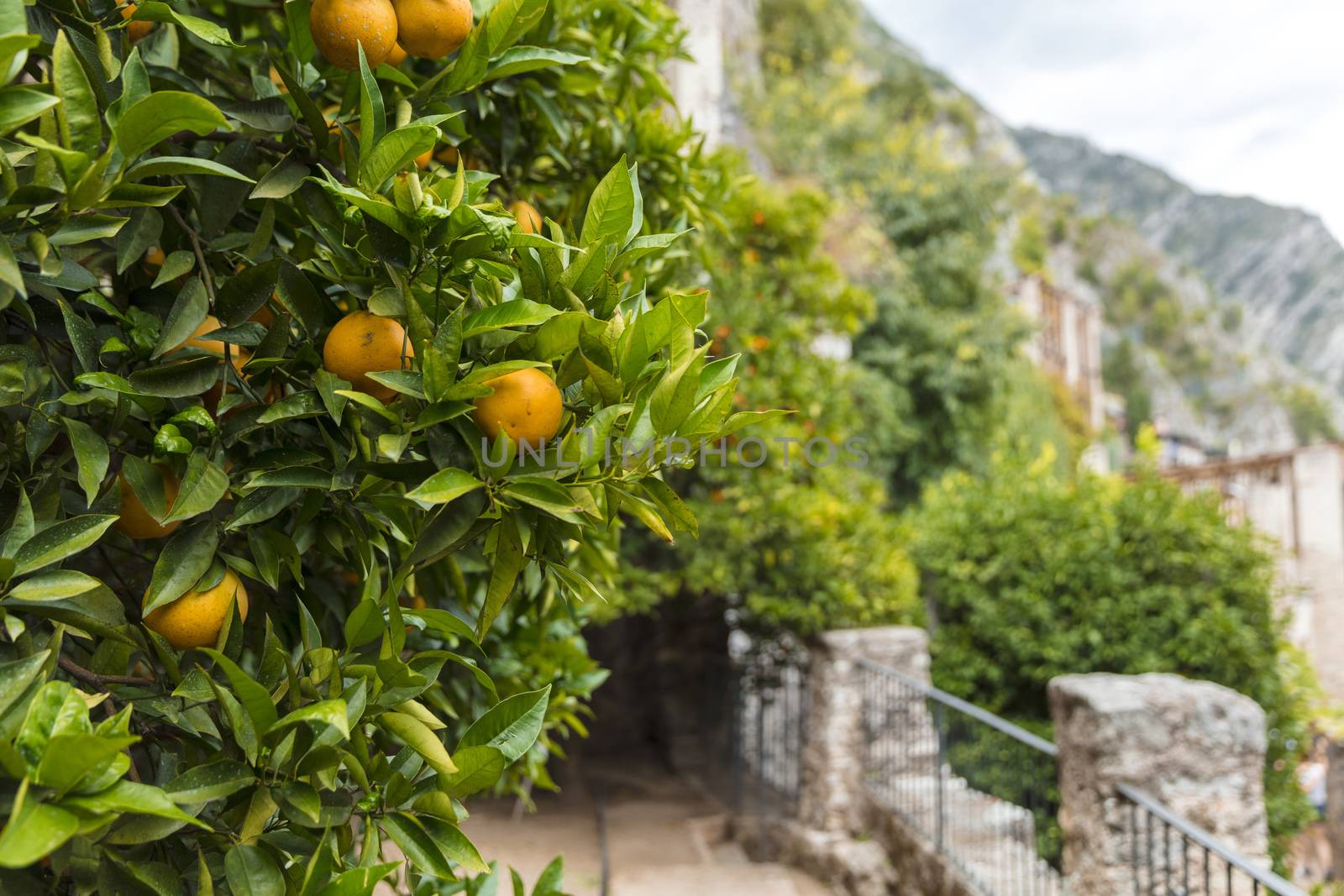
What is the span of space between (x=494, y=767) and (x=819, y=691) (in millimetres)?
4199

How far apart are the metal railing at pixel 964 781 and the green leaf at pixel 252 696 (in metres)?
3.22

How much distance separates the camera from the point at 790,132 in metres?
12.0

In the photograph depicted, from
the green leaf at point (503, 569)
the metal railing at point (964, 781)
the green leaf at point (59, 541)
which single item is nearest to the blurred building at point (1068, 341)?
the metal railing at point (964, 781)

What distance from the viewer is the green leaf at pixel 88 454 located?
2.27 ft

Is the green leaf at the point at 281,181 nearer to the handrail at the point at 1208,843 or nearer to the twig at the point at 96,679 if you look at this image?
the twig at the point at 96,679

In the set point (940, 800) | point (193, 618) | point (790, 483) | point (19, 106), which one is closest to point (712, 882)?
point (940, 800)

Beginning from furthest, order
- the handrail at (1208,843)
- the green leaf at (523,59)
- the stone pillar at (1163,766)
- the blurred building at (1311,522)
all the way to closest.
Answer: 1. the blurred building at (1311,522)
2. the stone pillar at (1163,766)
3. the handrail at (1208,843)
4. the green leaf at (523,59)

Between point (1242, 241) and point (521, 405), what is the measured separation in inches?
3272

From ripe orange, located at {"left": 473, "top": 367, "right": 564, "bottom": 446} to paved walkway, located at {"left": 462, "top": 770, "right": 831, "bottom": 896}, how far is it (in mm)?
3451

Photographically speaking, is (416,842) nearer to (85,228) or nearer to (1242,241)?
(85,228)

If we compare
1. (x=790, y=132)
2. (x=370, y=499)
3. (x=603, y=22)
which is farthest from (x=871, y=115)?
(x=370, y=499)

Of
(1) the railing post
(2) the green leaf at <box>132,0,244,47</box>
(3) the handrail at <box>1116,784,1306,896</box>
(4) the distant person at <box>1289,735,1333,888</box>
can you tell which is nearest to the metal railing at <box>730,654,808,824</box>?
(1) the railing post

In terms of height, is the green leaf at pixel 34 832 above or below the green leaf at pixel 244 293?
below

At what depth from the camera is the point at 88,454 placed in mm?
709
